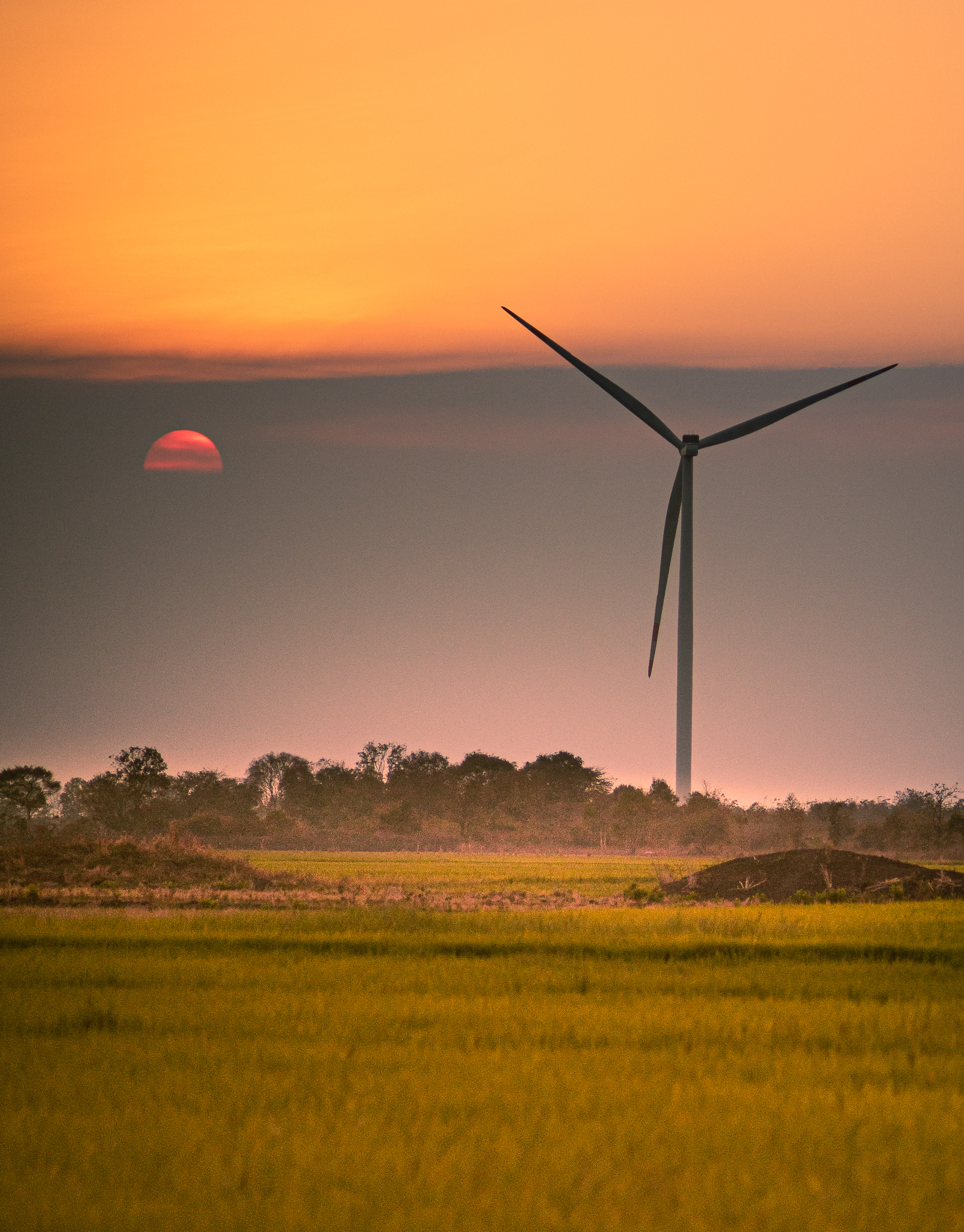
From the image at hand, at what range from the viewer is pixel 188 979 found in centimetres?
1802

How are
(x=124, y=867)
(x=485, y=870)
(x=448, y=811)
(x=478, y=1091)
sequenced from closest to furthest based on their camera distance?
(x=478, y=1091)
(x=124, y=867)
(x=485, y=870)
(x=448, y=811)

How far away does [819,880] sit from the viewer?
3966 centimetres

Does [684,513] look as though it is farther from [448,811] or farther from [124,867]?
[448,811]

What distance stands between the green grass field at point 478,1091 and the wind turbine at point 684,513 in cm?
4123

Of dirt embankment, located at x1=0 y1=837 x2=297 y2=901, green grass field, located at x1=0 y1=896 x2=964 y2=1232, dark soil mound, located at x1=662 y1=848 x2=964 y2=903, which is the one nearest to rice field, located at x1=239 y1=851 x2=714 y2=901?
dark soil mound, located at x1=662 y1=848 x2=964 y2=903

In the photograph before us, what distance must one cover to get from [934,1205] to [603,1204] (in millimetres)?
2254

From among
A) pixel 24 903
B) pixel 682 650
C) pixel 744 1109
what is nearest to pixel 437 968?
pixel 744 1109

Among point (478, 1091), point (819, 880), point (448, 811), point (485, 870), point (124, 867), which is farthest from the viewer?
point (448, 811)

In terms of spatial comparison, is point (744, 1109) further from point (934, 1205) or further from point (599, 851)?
point (599, 851)

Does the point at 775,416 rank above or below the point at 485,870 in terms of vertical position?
above

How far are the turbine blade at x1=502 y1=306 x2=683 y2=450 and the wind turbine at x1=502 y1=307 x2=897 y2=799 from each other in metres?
0.03

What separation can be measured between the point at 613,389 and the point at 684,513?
7.44m

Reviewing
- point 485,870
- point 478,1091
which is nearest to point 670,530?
point 485,870

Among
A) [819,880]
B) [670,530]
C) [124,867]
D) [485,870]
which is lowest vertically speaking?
[485,870]
